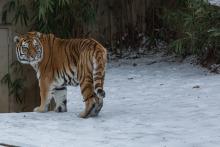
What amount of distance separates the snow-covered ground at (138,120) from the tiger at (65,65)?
214mm

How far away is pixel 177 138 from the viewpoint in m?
5.50

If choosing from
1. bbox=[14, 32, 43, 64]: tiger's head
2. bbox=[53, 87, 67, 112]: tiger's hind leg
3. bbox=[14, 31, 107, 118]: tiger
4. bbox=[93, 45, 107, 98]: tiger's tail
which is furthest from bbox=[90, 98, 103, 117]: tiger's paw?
bbox=[14, 32, 43, 64]: tiger's head

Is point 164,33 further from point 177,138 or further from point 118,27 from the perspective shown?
point 177,138

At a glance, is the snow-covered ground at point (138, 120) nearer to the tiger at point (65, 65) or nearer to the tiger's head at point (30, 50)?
the tiger at point (65, 65)

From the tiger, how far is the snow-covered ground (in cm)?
21

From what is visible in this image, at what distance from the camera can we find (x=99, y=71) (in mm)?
6574

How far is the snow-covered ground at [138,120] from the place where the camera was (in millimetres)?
5367

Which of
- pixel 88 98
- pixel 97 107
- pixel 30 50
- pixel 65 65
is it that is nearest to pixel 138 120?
pixel 97 107

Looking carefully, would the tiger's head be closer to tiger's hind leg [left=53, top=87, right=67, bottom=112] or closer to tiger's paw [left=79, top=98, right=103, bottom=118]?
tiger's hind leg [left=53, top=87, right=67, bottom=112]

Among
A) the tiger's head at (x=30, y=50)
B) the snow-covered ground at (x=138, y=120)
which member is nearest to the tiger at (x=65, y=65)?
the tiger's head at (x=30, y=50)

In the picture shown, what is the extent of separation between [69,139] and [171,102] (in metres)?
2.70

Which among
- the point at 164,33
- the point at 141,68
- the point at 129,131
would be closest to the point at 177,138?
the point at 129,131

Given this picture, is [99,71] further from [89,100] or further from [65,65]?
[65,65]

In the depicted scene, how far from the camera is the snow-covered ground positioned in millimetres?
5367
